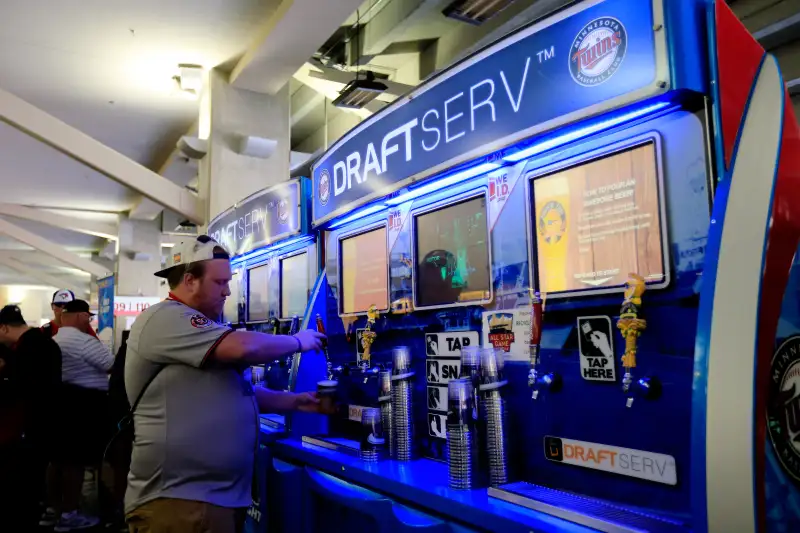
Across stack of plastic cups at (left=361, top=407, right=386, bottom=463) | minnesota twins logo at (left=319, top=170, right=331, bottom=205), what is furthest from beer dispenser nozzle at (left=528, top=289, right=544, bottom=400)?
minnesota twins logo at (left=319, top=170, right=331, bottom=205)

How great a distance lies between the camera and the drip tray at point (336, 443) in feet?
7.72

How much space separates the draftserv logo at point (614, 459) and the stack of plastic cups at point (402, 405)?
1.99 feet

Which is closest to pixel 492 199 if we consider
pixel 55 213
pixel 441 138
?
pixel 441 138

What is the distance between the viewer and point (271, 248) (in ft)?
12.2

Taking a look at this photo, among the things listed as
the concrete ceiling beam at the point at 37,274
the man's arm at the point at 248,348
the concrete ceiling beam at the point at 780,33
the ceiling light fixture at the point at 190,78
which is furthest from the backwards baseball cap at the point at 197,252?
the concrete ceiling beam at the point at 37,274

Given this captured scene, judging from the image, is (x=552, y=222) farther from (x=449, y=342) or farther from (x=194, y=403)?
(x=194, y=403)

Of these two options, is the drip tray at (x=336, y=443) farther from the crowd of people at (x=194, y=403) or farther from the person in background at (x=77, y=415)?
the person in background at (x=77, y=415)

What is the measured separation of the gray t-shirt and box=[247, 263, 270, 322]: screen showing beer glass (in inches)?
68.1

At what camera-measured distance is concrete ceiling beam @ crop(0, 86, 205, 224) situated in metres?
5.28

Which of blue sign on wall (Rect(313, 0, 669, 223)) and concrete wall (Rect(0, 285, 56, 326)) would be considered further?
concrete wall (Rect(0, 285, 56, 326))

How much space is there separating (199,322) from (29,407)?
307 cm

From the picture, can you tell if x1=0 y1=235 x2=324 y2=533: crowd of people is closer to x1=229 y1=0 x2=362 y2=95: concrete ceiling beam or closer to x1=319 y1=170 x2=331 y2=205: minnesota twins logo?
x1=319 y1=170 x2=331 y2=205: minnesota twins logo

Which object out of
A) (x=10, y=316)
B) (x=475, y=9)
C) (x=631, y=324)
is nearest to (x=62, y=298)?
(x=10, y=316)

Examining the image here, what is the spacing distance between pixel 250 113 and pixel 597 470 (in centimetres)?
494
